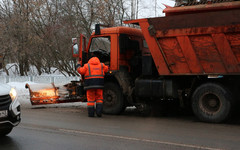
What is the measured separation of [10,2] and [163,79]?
2425cm

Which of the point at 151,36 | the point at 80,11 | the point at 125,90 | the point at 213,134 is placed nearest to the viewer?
the point at 213,134

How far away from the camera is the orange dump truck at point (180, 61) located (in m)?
7.31

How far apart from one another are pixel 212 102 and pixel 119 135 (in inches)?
106

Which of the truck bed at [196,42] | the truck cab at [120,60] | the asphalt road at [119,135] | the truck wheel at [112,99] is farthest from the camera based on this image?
the truck wheel at [112,99]

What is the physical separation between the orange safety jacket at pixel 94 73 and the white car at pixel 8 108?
3.17 meters

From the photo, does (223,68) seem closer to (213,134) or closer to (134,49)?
(213,134)

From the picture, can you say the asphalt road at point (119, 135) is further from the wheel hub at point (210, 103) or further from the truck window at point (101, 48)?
the truck window at point (101, 48)

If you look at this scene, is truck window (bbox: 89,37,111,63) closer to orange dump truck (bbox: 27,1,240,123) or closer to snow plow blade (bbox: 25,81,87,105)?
orange dump truck (bbox: 27,1,240,123)

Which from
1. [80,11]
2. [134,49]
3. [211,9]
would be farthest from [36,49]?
[211,9]

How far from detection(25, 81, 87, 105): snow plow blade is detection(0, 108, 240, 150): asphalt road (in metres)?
2.03

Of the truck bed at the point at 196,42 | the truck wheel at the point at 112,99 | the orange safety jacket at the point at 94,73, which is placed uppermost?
the truck bed at the point at 196,42

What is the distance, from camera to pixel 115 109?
9211 mm

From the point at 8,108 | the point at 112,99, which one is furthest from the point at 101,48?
the point at 8,108

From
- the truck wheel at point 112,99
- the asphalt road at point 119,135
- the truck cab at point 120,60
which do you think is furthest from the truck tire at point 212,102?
the truck wheel at point 112,99
